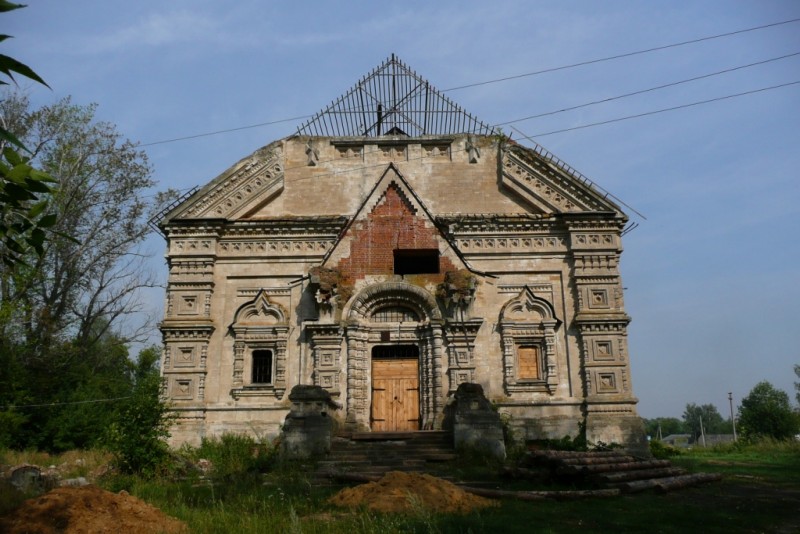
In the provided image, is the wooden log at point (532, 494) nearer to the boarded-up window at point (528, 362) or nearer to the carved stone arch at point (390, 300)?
the boarded-up window at point (528, 362)

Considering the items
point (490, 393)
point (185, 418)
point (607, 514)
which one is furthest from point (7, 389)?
point (607, 514)

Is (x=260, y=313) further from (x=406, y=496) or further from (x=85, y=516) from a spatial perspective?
(x=85, y=516)

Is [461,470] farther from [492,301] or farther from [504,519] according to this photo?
[492,301]

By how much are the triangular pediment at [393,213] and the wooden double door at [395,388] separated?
318 cm

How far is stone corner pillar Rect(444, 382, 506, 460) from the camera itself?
53.4ft

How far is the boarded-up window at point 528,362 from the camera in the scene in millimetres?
20250

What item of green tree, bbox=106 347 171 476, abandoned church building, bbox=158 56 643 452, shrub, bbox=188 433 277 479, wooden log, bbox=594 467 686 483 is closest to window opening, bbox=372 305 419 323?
abandoned church building, bbox=158 56 643 452

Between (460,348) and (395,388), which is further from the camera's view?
(395,388)

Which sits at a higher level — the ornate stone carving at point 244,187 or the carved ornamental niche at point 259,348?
the ornate stone carving at point 244,187

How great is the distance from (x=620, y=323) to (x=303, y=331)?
968cm

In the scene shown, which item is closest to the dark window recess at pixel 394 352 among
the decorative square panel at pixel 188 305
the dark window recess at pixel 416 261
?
the dark window recess at pixel 416 261

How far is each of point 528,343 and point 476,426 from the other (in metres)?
4.75

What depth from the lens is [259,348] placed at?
20516 mm

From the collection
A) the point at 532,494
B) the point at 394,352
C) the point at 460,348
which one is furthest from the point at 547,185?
the point at 532,494
